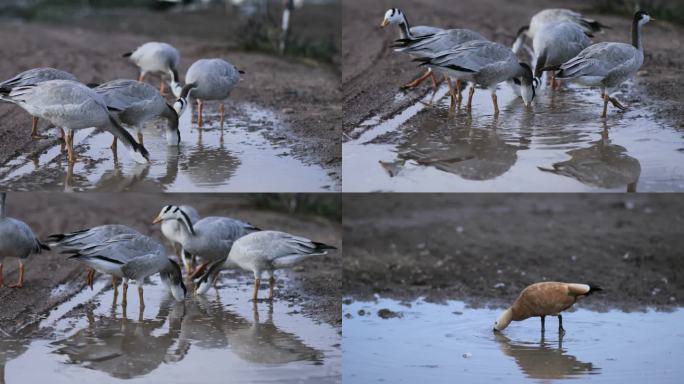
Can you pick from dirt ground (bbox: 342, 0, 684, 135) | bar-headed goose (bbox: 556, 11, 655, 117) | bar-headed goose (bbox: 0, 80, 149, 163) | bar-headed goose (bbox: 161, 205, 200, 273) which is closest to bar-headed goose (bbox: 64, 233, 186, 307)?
bar-headed goose (bbox: 161, 205, 200, 273)

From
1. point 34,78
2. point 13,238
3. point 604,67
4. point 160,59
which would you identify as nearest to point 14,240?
point 13,238

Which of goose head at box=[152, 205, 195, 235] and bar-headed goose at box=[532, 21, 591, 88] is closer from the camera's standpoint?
goose head at box=[152, 205, 195, 235]

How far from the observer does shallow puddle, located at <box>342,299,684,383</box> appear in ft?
21.1

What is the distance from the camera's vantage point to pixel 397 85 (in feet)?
34.0

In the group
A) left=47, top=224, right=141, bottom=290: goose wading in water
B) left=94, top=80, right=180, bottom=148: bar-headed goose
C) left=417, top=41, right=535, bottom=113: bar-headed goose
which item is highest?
left=417, top=41, right=535, bottom=113: bar-headed goose

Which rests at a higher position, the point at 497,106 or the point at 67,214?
the point at 497,106

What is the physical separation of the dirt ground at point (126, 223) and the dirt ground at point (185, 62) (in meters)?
1.12

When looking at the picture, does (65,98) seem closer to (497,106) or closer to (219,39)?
(497,106)

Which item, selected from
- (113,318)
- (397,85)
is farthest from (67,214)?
(397,85)

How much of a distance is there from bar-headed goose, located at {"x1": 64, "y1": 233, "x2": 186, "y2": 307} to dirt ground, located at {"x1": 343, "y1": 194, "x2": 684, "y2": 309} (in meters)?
1.63

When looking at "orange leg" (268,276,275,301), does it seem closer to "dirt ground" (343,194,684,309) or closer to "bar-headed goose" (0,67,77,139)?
"dirt ground" (343,194,684,309)

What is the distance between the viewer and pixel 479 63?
8898 mm

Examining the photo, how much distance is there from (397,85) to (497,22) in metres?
3.67

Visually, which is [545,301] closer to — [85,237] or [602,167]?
[602,167]
